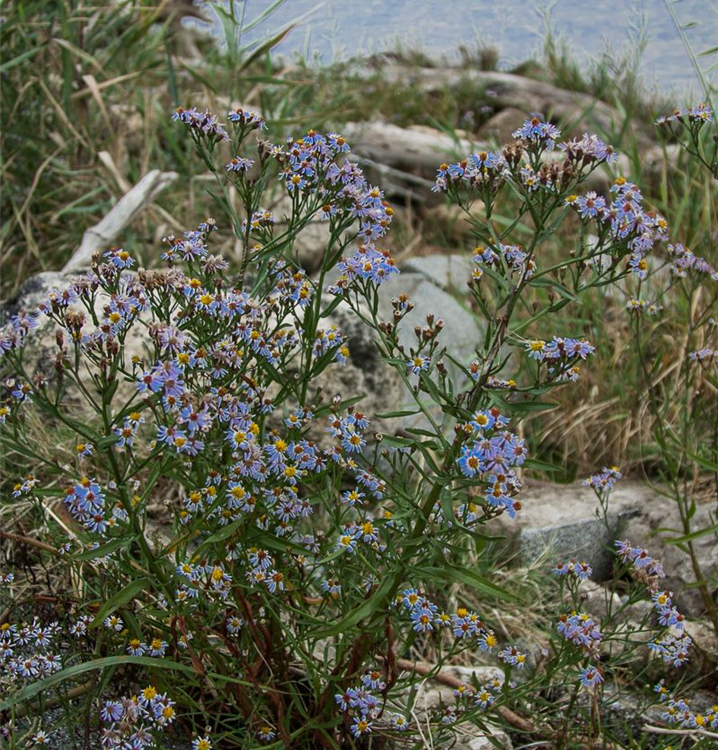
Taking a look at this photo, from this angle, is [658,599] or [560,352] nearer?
[560,352]

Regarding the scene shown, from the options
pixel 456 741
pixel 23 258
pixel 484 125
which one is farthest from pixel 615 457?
pixel 484 125

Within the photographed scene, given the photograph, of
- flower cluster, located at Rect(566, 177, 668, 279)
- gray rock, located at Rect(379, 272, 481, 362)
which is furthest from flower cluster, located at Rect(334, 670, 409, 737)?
gray rock, located at Rect(379, 272, 481, 362)

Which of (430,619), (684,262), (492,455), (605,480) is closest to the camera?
(492,455)

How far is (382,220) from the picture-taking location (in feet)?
6.81

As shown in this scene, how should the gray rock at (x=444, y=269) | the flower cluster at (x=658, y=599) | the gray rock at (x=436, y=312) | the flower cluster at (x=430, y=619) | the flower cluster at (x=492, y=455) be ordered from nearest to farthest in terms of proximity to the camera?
the flower cluster at (x=492, y=455) → the flower cluster at (x=430, y=619) → the flower cluster at (x=658, y=599) → the gray rock at (x=436, y=312) → the gray rock at (x=444, y=269)

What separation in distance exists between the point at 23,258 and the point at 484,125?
15.1 feet

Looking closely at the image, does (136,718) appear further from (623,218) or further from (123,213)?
(123,213)

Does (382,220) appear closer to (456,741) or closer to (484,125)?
(456,741)

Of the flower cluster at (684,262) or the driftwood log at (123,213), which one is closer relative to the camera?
the flower cluster at (684,262)

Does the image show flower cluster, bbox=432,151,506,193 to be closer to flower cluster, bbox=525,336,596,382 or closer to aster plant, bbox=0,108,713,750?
aster plant, bbox=0,108,713,750

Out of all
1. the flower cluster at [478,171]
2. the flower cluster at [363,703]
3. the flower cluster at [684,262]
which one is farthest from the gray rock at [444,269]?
the flower cluster at [363,703]

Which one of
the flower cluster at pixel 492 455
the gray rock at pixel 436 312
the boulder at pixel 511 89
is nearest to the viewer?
the flower cluster at pixel 492 455

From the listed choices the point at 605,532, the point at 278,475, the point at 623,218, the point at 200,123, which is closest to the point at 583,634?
the point at 278,475

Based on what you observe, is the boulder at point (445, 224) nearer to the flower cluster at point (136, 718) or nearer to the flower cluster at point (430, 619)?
the flower cluster at point (430, 619)
